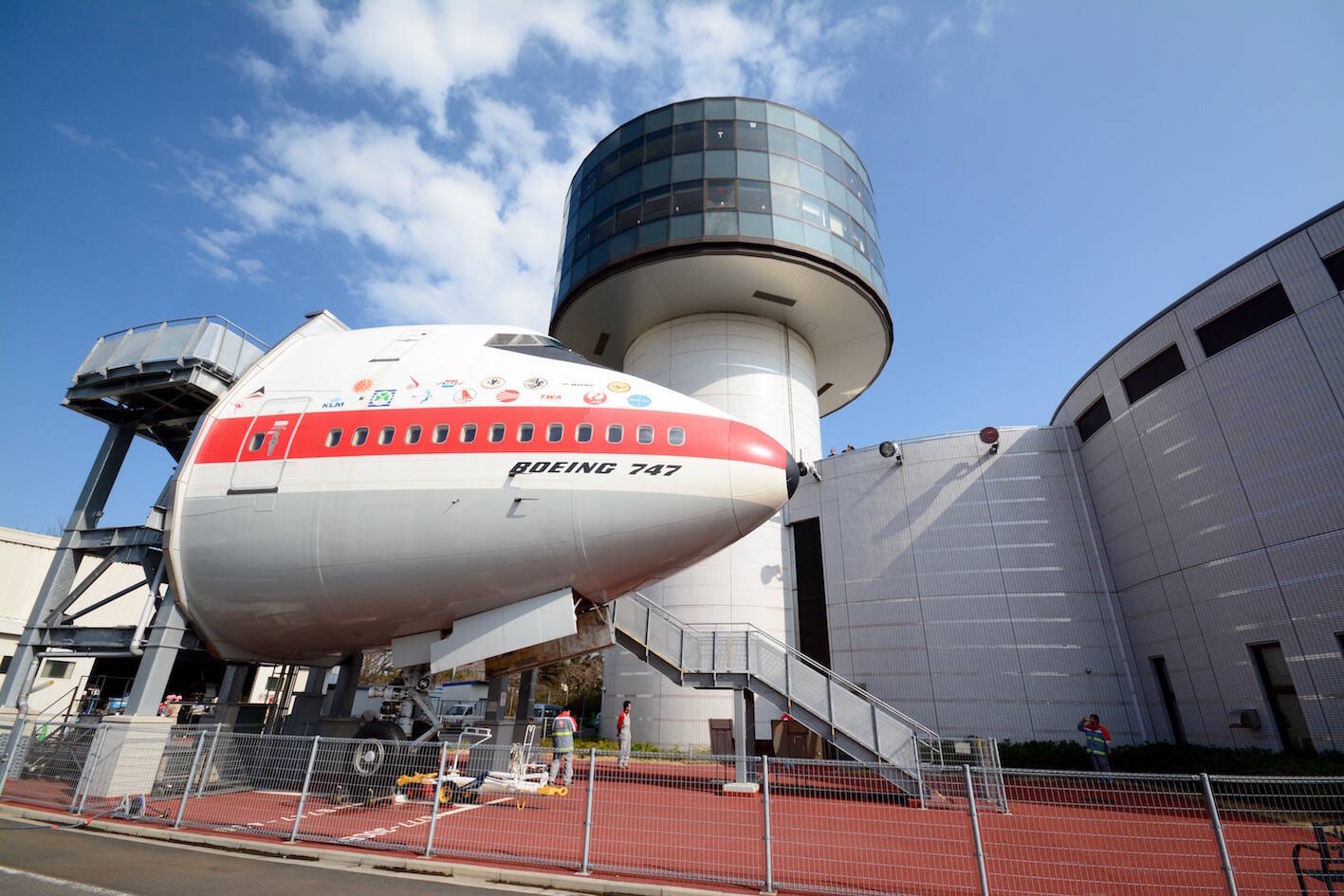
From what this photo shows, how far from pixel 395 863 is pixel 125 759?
292 inches

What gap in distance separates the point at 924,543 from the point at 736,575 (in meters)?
7.31

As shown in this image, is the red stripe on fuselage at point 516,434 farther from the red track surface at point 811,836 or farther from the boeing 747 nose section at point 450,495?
the red track surface at point 811,836

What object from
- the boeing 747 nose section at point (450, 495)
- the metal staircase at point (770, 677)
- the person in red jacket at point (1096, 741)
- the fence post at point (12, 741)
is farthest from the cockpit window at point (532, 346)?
the person in red jacket at point (1096, 741)

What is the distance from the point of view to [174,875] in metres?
7.43

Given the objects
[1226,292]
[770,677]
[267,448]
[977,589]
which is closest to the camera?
[267,448]

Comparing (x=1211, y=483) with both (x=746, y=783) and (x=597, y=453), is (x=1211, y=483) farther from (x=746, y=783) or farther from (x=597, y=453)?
(x=597, y=453)

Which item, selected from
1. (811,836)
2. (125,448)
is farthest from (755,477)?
(125,448)

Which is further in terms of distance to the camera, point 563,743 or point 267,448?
point 563,743

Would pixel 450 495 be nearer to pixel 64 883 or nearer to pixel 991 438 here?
pixel 64 883

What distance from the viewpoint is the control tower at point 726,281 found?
25297 mm

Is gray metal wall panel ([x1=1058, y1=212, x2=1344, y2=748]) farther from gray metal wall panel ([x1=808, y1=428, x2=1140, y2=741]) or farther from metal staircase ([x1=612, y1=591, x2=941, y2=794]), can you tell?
metal staircase ([x1=612, y1=591, x2=941, y2=794])

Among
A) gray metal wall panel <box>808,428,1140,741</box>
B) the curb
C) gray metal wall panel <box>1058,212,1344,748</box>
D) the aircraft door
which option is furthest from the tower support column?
the curb

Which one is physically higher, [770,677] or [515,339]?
[515,339]

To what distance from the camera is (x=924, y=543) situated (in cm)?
2388
